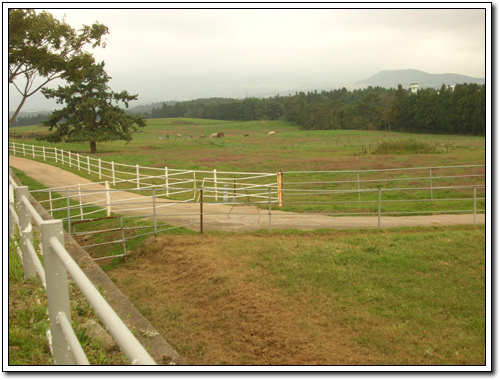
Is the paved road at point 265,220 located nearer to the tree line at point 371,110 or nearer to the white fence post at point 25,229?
the tree line at point 371,110

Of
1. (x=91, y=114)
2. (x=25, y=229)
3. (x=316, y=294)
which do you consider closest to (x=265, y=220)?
(x=316, y=294)

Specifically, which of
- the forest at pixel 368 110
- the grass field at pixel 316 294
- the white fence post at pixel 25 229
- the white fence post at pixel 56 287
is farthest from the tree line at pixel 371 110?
the white fence post at pixel 25 229

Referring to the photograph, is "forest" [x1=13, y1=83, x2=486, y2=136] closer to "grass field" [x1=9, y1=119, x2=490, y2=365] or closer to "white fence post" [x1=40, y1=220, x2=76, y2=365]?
"grass field" [x1=9, y1=119, x2=490, y2=365]

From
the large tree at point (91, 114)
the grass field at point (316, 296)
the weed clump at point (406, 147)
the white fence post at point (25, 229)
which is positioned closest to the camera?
the white fence post at point (25, 229)

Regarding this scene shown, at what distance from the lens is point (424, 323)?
539cm

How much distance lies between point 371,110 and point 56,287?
222 ft

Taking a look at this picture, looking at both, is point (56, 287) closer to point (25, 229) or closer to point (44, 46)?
point (25, 229)

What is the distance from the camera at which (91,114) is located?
32500mm

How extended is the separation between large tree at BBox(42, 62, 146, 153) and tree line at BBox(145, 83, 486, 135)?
20.4m

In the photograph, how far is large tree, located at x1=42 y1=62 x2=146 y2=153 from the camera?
104 feet

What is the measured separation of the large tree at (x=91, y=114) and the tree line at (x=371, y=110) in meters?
20.4

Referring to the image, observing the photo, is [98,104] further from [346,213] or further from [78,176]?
[346,213]

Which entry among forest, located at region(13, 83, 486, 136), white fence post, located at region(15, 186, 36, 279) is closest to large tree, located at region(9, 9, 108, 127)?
forest, located at region(13, 83, 486, 136)

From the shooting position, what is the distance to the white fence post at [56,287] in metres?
2.16
